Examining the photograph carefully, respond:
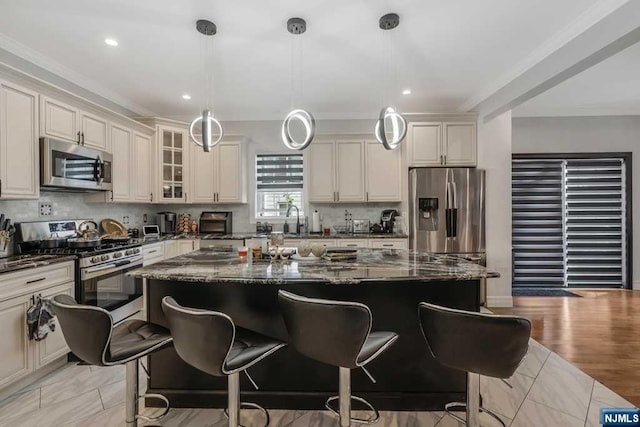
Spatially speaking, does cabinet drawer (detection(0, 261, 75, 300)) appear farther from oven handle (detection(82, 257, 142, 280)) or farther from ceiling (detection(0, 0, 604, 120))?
ceiling (detection(0, 0, 604, 120))

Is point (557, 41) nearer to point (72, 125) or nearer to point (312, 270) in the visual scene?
point (312, 270)

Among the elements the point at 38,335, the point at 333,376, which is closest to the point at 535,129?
the point at 333,376

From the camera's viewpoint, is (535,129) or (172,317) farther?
(535,129)

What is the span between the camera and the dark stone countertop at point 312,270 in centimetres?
189

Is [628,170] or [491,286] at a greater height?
[628,170]

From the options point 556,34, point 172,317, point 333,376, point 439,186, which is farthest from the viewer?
point 439,186

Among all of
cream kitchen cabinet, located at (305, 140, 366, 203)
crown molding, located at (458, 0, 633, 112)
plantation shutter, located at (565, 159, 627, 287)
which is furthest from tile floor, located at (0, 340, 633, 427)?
plantation shutter, located at (565, 159, 627, 287)

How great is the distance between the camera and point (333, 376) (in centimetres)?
222

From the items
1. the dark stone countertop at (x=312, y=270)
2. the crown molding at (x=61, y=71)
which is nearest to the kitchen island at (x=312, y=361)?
the dark stone countertop at (x=312, y=270)

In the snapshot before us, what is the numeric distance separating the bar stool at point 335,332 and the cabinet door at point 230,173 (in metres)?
3.55

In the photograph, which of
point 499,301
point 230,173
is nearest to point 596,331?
point 499,301

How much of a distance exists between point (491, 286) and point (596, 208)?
2675 mm

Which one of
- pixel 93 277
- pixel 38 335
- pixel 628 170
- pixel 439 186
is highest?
pixel 628 170

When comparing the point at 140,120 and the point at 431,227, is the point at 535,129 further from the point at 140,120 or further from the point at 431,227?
the point at 140,120
